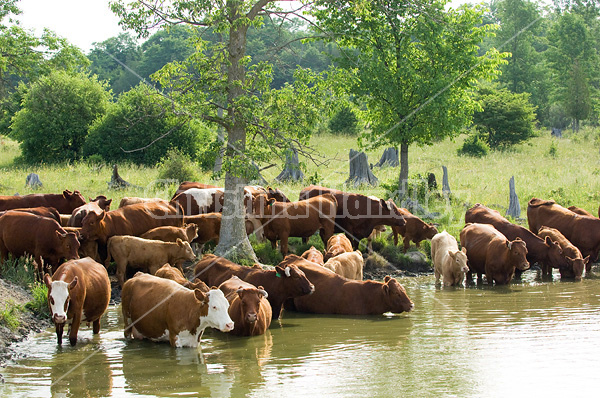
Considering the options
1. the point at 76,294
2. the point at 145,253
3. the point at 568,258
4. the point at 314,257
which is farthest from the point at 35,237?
the point at 568,258

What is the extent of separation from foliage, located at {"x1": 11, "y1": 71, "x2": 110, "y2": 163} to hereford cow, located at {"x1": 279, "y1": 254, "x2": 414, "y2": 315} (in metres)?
26.8

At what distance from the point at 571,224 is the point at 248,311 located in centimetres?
1116

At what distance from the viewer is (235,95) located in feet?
48.6

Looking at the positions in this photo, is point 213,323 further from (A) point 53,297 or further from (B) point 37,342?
(B) point 37,342

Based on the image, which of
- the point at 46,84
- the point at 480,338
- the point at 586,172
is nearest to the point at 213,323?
the point at 480,338

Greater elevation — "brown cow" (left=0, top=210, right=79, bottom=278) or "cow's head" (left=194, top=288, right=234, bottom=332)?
"brown cow" (left=0, top=210, right=79, bottom=278)

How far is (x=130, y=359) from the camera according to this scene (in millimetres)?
9375

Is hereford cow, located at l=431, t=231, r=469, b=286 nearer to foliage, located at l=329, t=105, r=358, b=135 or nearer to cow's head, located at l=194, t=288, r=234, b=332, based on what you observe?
cow's head, located at l=194, t=288, r=234, b=332

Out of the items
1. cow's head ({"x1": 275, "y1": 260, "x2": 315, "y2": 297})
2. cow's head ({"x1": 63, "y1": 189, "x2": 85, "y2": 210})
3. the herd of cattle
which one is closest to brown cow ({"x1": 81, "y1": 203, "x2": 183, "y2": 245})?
the herd of cattle

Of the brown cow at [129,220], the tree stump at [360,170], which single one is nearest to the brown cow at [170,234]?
the brown cow at [129,220]

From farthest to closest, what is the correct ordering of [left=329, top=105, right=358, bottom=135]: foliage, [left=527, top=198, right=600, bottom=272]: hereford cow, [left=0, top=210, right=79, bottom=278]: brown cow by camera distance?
[left=329, top=105, right=358, bottom=135]: foliage → [left=527, top=198, right=600, bottom=272]: hereford cow → [left=0, top=210, right=79, bottom=278]: brown cow

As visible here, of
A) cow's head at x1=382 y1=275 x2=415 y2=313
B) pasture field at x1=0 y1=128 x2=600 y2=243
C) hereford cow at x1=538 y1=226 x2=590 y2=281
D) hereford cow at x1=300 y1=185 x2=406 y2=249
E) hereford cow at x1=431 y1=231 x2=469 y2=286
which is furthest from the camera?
pasture field at x1=0 y1=128 x2=600 y2=243

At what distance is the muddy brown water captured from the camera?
26.3 feet

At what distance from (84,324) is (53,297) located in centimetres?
216
